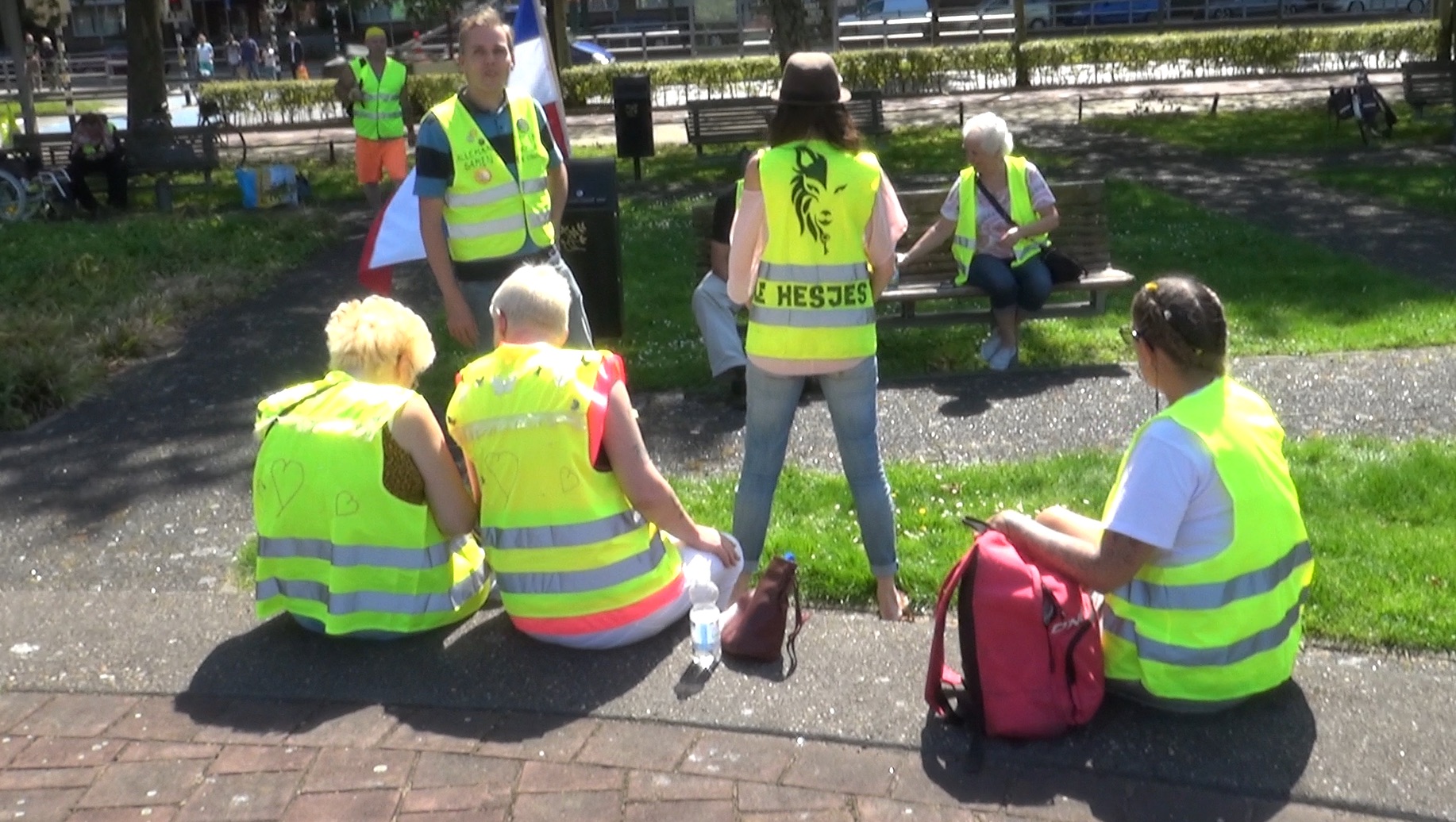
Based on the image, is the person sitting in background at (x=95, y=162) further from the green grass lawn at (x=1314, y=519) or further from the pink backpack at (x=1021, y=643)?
the pink backpack at (x=1021, y=643)

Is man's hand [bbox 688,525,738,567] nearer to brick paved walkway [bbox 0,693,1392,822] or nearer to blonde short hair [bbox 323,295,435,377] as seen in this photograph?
brick paved walkway [bbox 0,693,1392,822]

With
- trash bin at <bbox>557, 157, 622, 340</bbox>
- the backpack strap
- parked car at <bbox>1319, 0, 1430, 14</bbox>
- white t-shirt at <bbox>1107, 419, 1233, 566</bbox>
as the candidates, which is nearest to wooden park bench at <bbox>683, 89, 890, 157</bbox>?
trash bin at <bbox>557, 157, 622, 340</bbox>

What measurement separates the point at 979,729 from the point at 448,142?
2.90m

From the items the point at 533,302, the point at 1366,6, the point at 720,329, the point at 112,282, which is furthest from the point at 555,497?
the point at 1366,6

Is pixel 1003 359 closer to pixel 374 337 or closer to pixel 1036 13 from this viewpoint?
pixel 374 337

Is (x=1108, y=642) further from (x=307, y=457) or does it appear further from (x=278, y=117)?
(x=278, y=117)

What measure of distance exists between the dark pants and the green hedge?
35.3ft

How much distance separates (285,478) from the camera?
446cm

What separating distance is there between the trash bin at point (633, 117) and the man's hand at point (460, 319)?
11293mm

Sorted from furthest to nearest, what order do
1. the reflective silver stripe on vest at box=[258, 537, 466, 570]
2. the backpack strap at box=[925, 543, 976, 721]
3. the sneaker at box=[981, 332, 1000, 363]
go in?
1. the sneaker at box=[981, 332, 1000, 363]
2. the reflective silver stripe on vest at box=[258, 537, 466, 570]
3. the backpack strap at box=[925, 543, 976, 721]

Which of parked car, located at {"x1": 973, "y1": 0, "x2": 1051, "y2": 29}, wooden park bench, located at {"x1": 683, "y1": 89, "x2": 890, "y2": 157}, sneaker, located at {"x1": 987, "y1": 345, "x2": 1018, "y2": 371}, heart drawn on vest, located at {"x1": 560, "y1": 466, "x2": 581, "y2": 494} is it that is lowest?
sneaker, located at {"x1": 987, "y1": 345, "x2": 1018, "y2": 371}

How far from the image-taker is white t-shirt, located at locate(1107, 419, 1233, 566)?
3689 millimetres

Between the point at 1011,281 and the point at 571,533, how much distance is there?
4.65 metres

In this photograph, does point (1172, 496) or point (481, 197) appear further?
point (481, 197)
